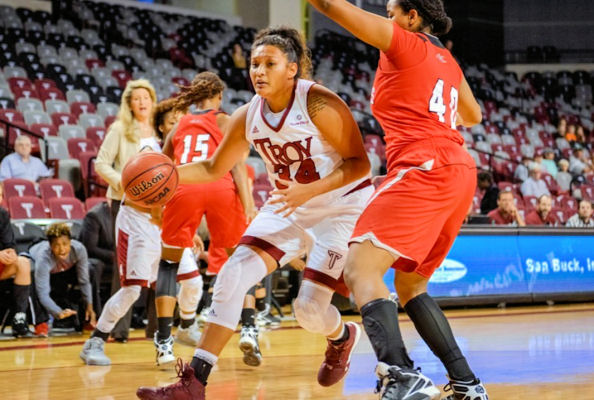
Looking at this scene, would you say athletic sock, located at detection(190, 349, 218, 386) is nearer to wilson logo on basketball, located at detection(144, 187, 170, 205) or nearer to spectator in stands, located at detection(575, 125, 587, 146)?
wilson logo on basketball, located at detection(144, 187, 170, 205)

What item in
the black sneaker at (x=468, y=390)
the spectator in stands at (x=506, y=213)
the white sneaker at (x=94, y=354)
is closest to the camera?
the black sneaker at (x=468, y=390)

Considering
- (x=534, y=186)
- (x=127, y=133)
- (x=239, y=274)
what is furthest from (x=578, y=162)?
(x=239, y=274)

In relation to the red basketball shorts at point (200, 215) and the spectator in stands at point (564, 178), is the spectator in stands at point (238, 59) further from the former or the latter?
the red basketball shorts at point (200, 215)

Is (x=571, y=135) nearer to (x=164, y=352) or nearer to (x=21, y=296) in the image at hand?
(x=21, y=296)

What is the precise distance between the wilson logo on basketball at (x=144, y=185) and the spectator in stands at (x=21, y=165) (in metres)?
6.57

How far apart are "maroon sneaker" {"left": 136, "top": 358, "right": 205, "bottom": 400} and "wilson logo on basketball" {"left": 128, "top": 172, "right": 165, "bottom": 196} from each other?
0.83m

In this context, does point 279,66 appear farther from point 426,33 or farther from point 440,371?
point 440,371

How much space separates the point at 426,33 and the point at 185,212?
8.80 feet

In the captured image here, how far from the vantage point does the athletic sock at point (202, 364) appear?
3.64 m

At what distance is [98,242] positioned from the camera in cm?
825

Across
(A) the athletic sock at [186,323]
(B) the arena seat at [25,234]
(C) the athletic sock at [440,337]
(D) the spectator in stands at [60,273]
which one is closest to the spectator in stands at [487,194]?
(D) the spectator in stands at [60,273]

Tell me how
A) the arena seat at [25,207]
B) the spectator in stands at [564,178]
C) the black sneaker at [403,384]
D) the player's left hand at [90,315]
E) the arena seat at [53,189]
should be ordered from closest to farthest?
the black sneaker at [403,384] → the player's left hand at [90,315] → the arena seat at [25,207] → the arena seat at [53,189] → the spectator in stands at [564,178]

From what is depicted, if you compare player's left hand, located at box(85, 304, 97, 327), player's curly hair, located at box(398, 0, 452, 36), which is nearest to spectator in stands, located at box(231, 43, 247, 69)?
player's left hand, located at box(85, 304, 97, 327)

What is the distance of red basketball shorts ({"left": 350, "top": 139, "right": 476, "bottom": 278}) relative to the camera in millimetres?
3312
